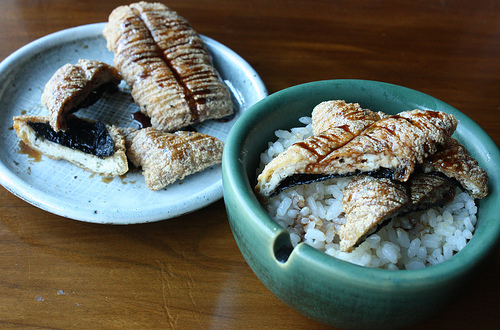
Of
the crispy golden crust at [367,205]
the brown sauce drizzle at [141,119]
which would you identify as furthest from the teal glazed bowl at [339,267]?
the brown sauce drizzle at [141,119]

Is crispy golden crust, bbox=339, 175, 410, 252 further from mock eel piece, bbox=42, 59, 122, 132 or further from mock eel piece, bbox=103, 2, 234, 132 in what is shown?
mock eel piece, bbox=42, 59, 122, 132

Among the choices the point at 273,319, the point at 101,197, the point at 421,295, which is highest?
the point at 421,295

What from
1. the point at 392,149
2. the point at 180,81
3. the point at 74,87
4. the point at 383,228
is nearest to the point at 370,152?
the point at 392,149

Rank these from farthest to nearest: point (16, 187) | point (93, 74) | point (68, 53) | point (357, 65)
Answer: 1. point (357, 65)
2. point (68, 53)
3. point (93, 74)
4. point (16, 187)

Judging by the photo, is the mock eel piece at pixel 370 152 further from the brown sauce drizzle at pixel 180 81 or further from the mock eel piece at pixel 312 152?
the brown sauce drizzle at pixel 180 81

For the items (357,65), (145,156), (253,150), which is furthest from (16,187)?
(357,65)

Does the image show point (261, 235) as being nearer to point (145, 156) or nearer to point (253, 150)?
point (253, 150)

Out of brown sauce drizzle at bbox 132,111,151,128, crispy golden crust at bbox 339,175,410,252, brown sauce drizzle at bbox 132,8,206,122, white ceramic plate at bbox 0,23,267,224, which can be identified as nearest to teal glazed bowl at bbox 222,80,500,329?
crispy golden crust at bbox 339,175,410,252
